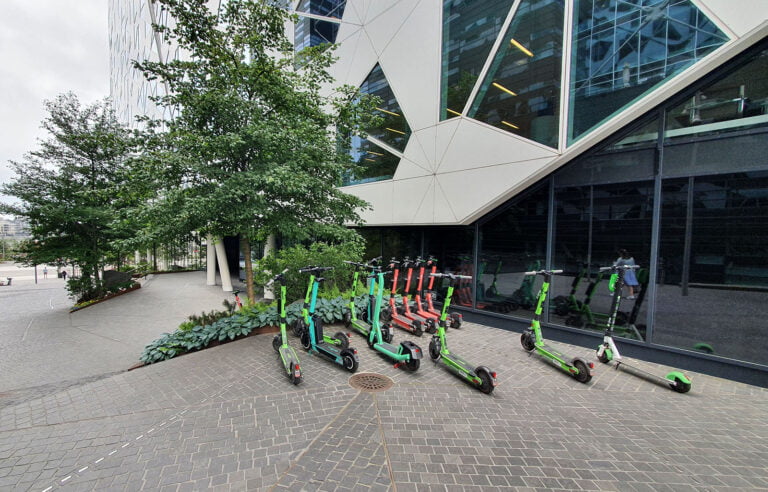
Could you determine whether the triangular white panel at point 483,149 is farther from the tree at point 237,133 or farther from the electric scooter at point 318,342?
the electric scooter at point 318,342

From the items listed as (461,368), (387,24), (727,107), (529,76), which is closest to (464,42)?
(529,76)

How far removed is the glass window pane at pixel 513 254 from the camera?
7.52 metres

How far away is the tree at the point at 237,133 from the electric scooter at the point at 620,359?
589cm

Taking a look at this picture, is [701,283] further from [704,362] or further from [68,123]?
[68,123]

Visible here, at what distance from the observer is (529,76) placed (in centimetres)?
704

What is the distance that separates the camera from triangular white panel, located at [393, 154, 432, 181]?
9094mm

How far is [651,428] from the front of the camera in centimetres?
378

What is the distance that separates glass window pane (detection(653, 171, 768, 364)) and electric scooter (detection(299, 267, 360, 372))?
591cm

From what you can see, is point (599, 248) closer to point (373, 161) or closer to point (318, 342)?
point (318, 342)

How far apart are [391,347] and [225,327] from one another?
384cm

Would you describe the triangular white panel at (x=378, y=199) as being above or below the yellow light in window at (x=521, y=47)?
below

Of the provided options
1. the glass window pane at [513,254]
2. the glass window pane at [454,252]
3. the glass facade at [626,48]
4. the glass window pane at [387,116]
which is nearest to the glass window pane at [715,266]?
the glass facade at [626,48]

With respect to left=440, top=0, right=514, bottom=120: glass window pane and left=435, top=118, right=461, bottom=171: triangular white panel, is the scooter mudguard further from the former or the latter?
left=440, top=0, right=514, bottom=120: glass window pane

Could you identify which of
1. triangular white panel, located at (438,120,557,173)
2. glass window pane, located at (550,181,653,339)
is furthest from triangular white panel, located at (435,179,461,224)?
glass window pane, located at (550,181,653,339)
